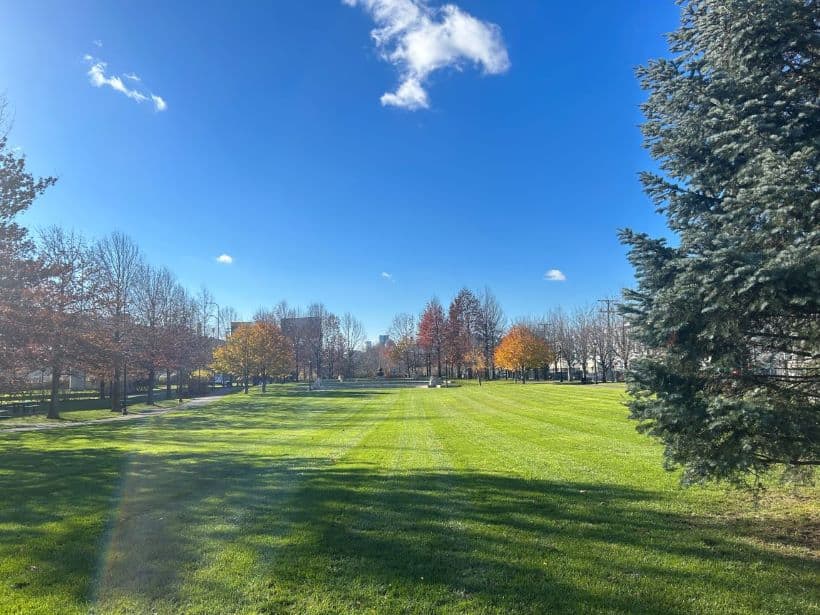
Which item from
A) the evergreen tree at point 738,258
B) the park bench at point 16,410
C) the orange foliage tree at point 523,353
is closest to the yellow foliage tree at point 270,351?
the park bench at point 16,410

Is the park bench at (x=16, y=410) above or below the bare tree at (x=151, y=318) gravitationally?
below

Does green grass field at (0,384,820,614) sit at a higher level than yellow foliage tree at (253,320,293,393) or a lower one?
lower

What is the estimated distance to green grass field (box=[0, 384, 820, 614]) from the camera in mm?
3900

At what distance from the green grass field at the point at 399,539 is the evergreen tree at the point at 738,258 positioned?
1.03 metres

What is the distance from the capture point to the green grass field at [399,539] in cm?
390

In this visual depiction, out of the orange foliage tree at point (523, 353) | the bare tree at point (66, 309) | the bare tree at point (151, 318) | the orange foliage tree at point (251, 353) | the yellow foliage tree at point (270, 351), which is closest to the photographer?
the bare tree at point (66, 309)

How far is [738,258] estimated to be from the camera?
13.6ft

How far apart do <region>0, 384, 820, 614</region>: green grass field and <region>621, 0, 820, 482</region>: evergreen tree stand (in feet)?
3.37

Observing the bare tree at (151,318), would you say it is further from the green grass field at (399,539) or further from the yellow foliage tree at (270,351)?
the green grass field at (399,539)

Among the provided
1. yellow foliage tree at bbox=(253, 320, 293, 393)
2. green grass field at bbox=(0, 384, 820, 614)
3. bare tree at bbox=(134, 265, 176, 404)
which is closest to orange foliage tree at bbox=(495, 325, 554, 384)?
yellow foliage tree at bbox=(253, 320, 293, 393)

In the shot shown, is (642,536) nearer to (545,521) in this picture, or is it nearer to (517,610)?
(545,521)

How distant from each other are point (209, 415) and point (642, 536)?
26420mm

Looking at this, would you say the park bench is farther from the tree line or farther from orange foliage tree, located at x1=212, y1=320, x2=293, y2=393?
the tree line

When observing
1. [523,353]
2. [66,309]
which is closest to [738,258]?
[66,309]
